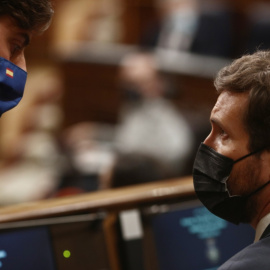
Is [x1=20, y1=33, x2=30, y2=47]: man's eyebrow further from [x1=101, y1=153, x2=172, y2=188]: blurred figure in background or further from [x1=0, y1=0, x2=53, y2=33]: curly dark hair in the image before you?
[x1=101, y1=153, x2=172, y2=188]: blurred figure in background

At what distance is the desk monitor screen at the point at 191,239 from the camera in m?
1.30

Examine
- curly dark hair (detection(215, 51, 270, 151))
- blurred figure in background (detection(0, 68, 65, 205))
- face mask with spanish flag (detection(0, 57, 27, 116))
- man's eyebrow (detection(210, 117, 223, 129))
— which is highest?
face mask with spanish flag (detection(0, 57, 27, 116))

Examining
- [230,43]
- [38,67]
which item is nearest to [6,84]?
[230,43]

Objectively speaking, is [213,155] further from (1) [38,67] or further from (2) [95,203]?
(1) [38,67]

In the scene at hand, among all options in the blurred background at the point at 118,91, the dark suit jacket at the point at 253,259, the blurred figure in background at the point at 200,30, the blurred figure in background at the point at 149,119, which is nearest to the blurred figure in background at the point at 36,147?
the blurred background at the point at 118,91

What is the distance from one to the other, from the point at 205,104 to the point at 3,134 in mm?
1267

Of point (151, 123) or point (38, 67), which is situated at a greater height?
point (38, 67)

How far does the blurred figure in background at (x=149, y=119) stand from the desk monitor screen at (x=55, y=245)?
95 centimetres

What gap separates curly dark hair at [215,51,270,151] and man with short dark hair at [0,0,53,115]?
1.11 ft

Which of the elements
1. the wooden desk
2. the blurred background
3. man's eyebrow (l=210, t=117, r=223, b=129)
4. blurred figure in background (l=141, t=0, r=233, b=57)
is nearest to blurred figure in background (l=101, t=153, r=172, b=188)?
the blurred background

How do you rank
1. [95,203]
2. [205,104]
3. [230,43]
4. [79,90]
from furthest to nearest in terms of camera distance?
[79,90] → [230,43] → [205,104] → [95,203]

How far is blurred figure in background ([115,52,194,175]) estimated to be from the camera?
224 centimetres

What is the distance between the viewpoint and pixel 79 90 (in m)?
3.44

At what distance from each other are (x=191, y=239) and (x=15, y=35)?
600 millimetres
